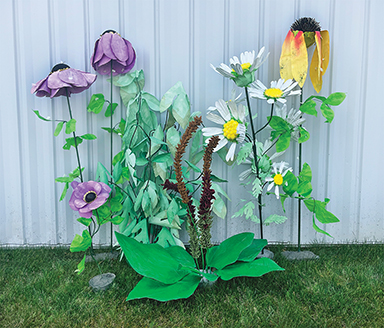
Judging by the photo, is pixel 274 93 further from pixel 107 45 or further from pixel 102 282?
pixel 102 282

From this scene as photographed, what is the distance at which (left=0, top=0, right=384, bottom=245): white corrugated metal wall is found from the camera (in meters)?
1.45

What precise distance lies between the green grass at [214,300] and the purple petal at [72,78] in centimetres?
79

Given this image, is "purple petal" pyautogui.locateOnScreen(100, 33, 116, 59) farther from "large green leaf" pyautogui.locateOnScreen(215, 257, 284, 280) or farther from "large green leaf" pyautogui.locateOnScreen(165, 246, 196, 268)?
"large green leaf" pyautogui.locateOnScreen(215, 257, 284, 280)

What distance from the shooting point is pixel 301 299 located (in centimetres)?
109

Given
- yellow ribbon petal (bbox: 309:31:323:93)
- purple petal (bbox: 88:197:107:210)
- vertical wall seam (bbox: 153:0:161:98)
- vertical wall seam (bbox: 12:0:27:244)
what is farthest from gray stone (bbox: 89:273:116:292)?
yellow ribbon petal (bbox: 309:31:323:93)

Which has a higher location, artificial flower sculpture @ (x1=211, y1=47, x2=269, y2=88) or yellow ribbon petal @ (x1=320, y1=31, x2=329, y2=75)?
yellow ribbon petal @ (x1=320, y1=31, x2=329, y2=75)

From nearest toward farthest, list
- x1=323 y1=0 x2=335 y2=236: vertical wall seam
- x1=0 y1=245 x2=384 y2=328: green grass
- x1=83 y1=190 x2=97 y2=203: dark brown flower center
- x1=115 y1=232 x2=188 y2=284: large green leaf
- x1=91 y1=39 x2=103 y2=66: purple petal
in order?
x1=0 y1=245 x2=384 y2=328: green grass
x1=115 y1=232 x2=188 y2=284: large green leaf
x1=83 y1=190 x2=97 y2=203: dark brown flower center
x1=91 y1=39 x2=103 y2=66: purple petal
x1=323 y1=0 x2=335 y2=236: vertical wall seam

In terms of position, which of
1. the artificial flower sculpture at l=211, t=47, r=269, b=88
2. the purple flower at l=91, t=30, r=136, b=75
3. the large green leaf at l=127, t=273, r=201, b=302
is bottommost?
the large green leaf at l=127, t=273, r=201, b=302

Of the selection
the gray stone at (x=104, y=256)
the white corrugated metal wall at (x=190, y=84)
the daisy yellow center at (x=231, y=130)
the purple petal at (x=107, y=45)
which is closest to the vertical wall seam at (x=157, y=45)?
the white corrugated metal wall at (x=190, y=84)

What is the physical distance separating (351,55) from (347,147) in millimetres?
450

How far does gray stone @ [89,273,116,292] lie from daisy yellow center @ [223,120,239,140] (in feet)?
2.37

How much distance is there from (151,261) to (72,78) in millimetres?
815

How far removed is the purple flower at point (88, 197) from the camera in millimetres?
1184

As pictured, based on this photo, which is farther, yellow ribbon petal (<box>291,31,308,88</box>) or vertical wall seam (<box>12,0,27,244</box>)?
vertical wall seam (<box>12,0,27,244</box>)
